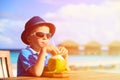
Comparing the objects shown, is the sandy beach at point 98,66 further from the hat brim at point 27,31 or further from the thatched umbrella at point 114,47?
the hat brim at point 27,31

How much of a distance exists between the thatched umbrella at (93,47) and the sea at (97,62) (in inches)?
1.4

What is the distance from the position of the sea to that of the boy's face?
217 millimetres

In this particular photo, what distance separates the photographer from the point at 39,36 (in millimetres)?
2133

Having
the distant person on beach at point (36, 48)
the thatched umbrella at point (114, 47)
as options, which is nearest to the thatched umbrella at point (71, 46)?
the distant person on beach at point (36, 48)

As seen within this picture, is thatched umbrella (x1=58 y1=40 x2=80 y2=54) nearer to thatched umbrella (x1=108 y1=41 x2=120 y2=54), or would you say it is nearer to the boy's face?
the boy's face

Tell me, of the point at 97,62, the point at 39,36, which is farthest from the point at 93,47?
the point at 39,36

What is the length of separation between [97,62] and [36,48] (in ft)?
1.50

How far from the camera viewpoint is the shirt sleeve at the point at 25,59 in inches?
82.7

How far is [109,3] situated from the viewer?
2.29 metres

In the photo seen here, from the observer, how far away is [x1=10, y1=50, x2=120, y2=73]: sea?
2229 mm

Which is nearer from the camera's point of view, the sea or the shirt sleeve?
the shirt sleeve

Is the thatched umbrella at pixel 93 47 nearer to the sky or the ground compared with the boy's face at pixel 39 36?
nearer to the ground

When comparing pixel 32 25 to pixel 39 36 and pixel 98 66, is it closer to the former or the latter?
pixel 39 36

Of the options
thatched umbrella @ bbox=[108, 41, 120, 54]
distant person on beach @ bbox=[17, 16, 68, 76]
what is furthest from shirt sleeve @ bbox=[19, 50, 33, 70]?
thatched umbrella @ bbox=[108, 41, 120, 54]
